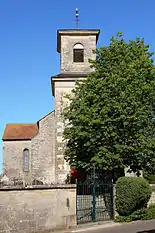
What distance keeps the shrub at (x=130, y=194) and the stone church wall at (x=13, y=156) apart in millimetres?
19623

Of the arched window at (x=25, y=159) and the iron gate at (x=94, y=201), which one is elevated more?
the arched window at (x=25, y=159)

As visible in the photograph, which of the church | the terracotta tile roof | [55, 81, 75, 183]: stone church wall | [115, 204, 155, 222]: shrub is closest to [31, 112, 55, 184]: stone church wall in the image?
the church

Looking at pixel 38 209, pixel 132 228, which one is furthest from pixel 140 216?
pixel 38 209

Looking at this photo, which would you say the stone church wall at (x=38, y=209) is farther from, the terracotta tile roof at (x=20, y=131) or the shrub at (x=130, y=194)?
the terracotta tile roof at (x=20, y=131)

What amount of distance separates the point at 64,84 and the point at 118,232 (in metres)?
17.7

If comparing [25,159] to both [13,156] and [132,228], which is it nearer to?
[13,156]

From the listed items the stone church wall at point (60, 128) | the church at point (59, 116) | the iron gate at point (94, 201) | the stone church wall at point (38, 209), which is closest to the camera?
the stone church wall at point (38, 209)

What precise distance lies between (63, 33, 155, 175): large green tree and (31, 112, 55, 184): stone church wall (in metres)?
7.70

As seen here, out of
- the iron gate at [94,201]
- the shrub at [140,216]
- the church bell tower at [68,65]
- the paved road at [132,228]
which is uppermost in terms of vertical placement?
the church bell tower at [68,65]

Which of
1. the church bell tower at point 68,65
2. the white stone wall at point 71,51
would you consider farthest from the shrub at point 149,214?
the white stone wall at point 71,51

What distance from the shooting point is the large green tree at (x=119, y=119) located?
19438mm

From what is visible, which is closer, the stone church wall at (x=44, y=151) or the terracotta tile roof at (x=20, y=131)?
the stone church wall at (x=44, y=151)

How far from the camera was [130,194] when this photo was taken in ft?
51.6

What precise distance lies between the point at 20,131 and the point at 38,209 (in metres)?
23.7
